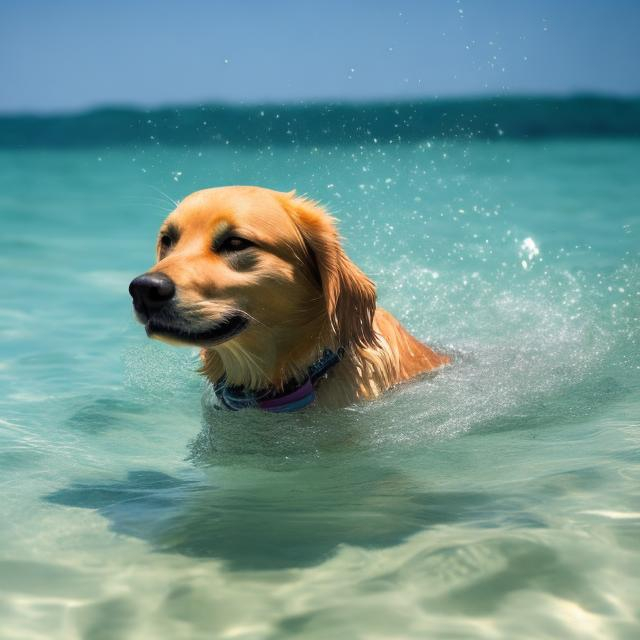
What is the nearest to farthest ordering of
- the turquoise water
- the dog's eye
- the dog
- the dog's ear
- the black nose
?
the turquoise water
the black nose
the dog
the dog's eye
the dog's ear

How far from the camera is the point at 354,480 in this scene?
12.5 ft

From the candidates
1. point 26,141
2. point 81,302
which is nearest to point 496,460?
point 81,302

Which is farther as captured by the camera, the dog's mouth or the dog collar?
the dog collar

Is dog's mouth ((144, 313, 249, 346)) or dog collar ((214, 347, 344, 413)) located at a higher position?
dog's mouth ((144, 313, 249, 346))

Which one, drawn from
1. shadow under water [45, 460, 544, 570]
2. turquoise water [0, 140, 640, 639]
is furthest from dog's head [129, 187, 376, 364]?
shadow under water [45, 460, 544, 570]

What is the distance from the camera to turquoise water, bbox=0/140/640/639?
2.70 metres

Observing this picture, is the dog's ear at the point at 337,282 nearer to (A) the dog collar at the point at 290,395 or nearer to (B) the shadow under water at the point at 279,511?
(A) the dog collar at the point at 290,395

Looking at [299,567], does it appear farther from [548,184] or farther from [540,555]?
[548,184]

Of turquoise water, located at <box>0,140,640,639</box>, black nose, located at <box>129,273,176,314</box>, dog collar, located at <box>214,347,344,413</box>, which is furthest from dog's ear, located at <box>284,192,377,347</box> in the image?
black nose, located at <box>129,273,176,314</box>

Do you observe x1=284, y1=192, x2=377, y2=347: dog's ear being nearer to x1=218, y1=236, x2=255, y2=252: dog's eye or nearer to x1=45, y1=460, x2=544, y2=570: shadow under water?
x1=218, y1=236, x2=255, y2=252: dog's eye

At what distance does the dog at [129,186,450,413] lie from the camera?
12.3 feet

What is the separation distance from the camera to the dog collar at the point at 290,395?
13.5 ft

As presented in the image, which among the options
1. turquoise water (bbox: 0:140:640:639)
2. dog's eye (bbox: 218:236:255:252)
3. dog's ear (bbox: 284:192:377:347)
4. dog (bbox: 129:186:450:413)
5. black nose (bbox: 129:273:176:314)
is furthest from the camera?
dog's ear (bbox: 284:192:377:347)

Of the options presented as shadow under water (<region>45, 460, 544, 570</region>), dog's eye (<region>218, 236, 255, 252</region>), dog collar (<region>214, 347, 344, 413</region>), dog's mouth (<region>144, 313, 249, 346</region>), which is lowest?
shadow under water (<region>45, 460, 544, 570</region>)
